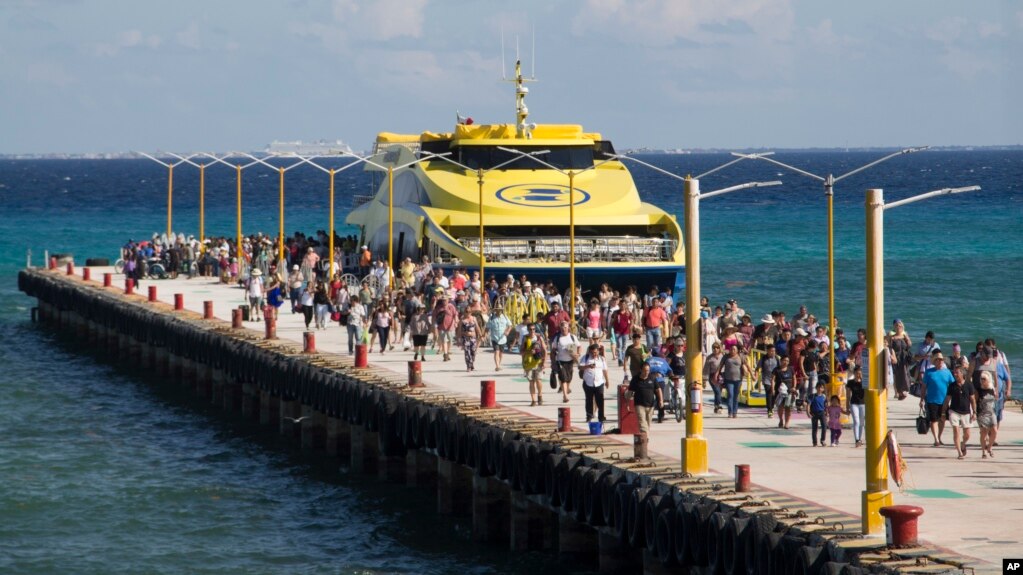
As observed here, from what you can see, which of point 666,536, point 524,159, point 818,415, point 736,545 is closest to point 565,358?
point 818,415

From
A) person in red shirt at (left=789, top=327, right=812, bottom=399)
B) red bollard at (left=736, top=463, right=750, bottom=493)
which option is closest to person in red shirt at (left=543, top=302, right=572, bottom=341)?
person in red shirt at (left=789, top=327, right=812, bottom=399)

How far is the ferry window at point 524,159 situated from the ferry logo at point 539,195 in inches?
81.2

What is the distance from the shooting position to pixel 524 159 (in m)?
52.8

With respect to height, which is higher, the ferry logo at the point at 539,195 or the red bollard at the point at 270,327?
the ferry logo at the point at 539,195

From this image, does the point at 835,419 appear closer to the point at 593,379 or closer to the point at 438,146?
the point at 593,379

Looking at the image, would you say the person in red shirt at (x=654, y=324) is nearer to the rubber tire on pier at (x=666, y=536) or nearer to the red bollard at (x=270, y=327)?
the red bollard at (x=270, y=327)

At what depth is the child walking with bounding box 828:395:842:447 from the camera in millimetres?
24812

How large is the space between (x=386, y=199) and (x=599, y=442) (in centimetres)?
3065

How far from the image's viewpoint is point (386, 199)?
179 ft

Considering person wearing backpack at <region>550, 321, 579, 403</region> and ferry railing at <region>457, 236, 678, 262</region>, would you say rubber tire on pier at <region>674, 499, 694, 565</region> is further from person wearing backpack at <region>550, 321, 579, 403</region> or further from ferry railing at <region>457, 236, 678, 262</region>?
ferry railing at <region>457, 236, 678, 262</region>

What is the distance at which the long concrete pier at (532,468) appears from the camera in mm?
18812

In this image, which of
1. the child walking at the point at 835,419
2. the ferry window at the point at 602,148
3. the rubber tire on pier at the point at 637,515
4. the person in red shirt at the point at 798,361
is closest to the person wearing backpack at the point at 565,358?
the person in red shirt at the point at 798,361

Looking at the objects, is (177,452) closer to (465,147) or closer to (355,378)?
(355,378)

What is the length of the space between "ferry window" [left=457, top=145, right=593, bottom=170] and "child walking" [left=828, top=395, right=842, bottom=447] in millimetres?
27855
